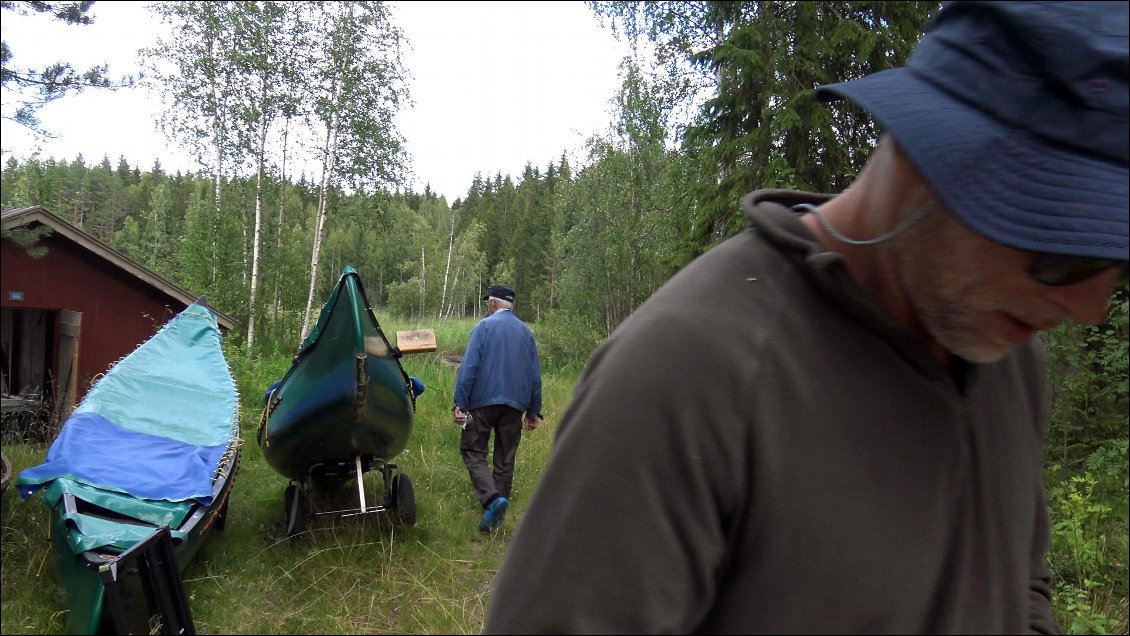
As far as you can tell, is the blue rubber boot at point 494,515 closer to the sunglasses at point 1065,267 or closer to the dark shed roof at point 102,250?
the dark shed roof at point 102,250

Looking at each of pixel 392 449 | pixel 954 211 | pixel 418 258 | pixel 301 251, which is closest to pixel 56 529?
pixel 392 449

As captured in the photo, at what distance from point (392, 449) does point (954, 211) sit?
6.50 m

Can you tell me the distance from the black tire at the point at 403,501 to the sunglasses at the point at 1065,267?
20.3 feet

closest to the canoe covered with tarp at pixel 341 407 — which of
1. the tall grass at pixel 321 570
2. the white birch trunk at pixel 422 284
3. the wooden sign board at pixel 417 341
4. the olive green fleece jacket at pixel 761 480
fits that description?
the tall grass at pixel 321 570

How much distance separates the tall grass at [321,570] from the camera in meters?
5.03

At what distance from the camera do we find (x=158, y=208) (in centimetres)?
3488

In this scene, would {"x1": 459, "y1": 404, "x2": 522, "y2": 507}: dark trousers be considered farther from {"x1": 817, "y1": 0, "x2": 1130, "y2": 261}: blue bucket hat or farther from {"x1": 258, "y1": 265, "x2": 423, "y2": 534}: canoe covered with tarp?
{"x1": 817, "y1": 0, "x2": 1130, "y2": 261}: blue bucket hat

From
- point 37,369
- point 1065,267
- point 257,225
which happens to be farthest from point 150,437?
point 257,225

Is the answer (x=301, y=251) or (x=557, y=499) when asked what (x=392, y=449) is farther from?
(x=301, y=251)

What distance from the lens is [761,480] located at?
32.2 inches

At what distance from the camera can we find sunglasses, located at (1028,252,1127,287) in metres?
0.79

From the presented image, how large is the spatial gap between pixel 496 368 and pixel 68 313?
8532 millimetres

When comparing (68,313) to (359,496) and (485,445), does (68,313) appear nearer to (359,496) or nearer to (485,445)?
(359,496)

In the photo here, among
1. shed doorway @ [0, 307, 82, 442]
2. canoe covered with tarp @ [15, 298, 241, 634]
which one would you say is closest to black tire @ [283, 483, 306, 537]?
canoe covered with tarp @ [15, 298, 241, 634]
